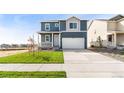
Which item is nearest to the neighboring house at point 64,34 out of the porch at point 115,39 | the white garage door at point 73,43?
the white garage door at point 73,43

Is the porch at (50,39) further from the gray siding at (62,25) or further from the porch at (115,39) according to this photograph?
the porch at (115,39)

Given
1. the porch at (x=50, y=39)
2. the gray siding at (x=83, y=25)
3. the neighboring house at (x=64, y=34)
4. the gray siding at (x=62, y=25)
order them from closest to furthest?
the neighboring house at (x=64, y=34) < the gray siding at (x=83, y=25) < the porch at (x=50, y=39) < the gray siding at (x=62, y=25)

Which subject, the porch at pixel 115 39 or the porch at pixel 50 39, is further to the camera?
the porch at pixel 50 39

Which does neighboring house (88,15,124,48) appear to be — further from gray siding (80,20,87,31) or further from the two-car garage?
the two-car garage

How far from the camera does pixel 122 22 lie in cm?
2481

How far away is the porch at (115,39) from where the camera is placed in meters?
23.5

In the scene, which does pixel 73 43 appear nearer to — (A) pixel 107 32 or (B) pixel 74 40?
(B) pixel 74 40

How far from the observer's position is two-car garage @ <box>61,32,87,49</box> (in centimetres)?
2525

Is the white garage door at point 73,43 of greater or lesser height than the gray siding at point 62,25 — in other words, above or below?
below

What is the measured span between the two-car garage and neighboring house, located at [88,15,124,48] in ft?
8.28

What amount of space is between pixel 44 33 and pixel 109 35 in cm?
775

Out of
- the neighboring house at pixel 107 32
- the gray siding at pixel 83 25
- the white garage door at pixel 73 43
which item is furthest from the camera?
the gray siding at pixel 83 25
